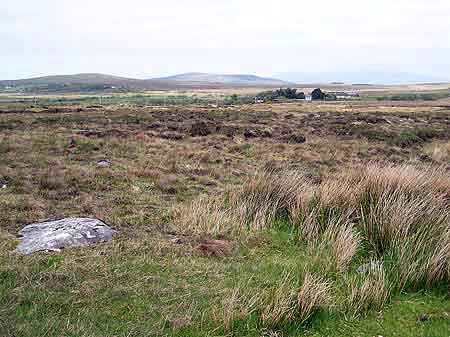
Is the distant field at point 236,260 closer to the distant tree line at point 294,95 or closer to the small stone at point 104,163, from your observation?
the small stone at point 104,163

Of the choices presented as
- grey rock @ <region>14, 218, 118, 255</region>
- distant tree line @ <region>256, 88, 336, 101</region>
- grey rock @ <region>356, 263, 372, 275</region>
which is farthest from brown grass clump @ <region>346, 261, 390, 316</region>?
distant tree line @ <region>256, 88, 336, 101</region>

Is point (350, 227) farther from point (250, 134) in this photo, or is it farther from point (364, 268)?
point (250, 134)

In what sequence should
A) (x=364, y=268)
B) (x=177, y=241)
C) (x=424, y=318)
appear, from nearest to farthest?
(x=424, y=318) < (x=364, y=268) < (x=177, y=241)

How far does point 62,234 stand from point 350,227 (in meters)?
4.10

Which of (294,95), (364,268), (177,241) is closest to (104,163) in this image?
(177,241)

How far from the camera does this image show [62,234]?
251 inches

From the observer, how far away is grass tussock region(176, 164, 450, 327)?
189 inches

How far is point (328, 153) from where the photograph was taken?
18828 millimetres

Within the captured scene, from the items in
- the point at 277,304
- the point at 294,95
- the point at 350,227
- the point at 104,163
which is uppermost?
the point at 350,227

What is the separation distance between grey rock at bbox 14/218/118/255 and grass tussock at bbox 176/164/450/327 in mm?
1364

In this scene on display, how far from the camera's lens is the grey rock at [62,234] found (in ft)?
20.0

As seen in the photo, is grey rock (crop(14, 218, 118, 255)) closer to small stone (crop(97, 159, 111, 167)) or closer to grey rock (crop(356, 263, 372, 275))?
grey rock (crop(356, 263, 372, 275))

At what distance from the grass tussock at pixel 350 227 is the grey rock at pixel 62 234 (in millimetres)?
1364

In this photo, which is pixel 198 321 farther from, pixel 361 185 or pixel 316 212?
pixel 361 185
